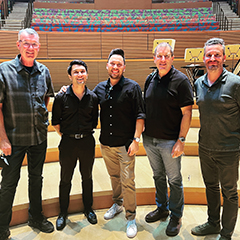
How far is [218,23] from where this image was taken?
6.19m

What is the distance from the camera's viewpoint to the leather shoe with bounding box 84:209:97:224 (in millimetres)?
1588

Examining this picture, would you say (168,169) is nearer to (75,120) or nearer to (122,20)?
(75,120)

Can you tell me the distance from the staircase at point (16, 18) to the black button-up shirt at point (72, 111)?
19.0ft

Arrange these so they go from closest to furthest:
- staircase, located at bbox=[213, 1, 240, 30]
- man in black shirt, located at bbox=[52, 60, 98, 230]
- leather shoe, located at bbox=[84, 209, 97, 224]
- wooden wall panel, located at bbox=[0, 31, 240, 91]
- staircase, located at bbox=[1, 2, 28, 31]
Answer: man in black shirt, located at bbox=[52, 60, 98, 230]
leather shoe, located at bbox=[84, 209, 97, 224]
wooden wall panel, located at bbox=[0, 31, 240, 91]
staircase, located at bbox=[1, 2, 28, 31]
staircase, located at bbox=[213, 1, 240, 30]

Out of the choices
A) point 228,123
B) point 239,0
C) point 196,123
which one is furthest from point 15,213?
point 239,0

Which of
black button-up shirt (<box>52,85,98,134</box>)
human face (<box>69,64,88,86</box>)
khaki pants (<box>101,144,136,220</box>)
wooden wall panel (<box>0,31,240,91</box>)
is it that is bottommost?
khaki pants (<box>101,144,136,220</box>)

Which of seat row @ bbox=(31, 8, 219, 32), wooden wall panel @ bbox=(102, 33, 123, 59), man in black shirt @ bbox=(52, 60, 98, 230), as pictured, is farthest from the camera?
seat row @ bbox=(31, 8, 219, 32)

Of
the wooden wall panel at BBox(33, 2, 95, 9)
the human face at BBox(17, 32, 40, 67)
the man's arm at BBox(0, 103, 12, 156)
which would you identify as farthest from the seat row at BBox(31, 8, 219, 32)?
the man's arm at BBox(0, 103, 12, 156)

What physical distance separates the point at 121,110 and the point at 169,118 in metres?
0.30

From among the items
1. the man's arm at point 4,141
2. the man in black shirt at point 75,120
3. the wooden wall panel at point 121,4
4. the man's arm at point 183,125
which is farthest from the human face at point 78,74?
the wooden wall panel at point 121,4

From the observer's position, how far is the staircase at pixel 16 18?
20.9ft

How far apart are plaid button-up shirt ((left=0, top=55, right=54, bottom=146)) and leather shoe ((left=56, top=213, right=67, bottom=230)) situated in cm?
56

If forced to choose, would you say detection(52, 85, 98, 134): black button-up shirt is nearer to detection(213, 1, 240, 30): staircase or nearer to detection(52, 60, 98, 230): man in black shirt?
detection(52, 60, 98, 230): man in black shirt

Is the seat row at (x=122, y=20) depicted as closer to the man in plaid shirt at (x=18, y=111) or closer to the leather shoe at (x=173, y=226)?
the man in plaid shirt at (x=18, y=111)
